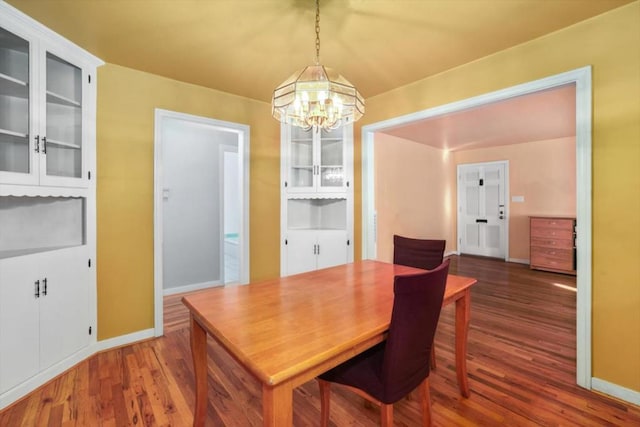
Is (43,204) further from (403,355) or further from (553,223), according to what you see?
(553,223)

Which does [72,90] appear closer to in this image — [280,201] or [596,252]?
[280,201]

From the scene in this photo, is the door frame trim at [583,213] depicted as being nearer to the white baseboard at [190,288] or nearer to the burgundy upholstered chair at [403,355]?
the burgundy upholstered chair at [403,355]

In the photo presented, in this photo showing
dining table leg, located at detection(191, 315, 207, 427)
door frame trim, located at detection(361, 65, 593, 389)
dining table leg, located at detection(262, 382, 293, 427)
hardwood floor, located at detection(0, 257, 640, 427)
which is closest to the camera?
dining table leg, located at detection(262, 382, 293, 427)

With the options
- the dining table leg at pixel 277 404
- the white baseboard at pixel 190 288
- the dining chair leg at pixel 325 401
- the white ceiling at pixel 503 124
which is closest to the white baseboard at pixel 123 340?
the white baseboard at pixel 190 288

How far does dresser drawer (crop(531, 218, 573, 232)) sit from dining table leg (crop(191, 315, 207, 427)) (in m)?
5.91

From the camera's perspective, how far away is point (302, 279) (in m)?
1.91

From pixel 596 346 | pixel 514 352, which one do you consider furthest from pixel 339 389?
pixel 596 346

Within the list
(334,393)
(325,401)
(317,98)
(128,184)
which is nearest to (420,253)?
(334,393)

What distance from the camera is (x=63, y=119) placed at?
7.17 ft

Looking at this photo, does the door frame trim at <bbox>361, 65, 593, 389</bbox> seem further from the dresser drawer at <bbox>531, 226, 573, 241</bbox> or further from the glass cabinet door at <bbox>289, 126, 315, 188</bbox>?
the dresser drawer at <bbox>531, 226, 573, 241</bbox>

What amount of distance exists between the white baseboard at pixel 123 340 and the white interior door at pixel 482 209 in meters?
6.47

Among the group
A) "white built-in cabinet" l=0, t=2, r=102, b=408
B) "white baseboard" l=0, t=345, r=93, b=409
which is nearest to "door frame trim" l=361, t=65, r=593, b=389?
"white built-in cabinet" l=0, t=2, r=102, b=408

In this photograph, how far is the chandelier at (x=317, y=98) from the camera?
1.57 meters

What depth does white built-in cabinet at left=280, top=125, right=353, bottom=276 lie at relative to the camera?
11.3ft
